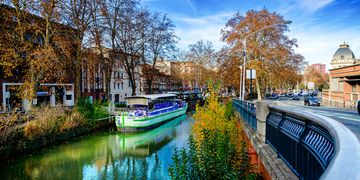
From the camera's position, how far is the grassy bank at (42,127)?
15008 mm

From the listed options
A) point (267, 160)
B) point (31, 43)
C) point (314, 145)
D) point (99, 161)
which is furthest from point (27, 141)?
point (314, 145)

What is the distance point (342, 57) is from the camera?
7225cm

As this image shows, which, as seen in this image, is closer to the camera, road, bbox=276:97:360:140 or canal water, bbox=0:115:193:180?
road, bbox=276:97:360:140

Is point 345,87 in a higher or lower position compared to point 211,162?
higher

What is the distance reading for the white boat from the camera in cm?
2589

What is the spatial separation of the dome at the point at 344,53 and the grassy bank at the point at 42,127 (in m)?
70.8

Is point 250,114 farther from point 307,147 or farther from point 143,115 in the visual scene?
point 143,115

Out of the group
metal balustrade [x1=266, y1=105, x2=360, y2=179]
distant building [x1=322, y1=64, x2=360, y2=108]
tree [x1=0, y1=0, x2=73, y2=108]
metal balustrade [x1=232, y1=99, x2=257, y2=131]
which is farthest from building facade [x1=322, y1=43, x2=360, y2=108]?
tree [x1=0, y1=0, x2=73, y2=108]

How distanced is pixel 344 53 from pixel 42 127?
3039 inches

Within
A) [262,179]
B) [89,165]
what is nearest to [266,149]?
[262,179]

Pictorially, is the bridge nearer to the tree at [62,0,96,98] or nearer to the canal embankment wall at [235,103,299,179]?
the canal embankment wall at [235,103,299,179]

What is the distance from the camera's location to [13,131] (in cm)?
1515

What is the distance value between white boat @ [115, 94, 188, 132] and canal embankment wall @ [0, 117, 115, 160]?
3881 millimetres

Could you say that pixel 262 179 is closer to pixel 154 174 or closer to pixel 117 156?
pixel 154 174
